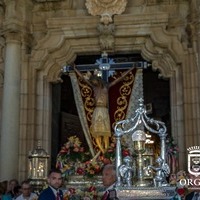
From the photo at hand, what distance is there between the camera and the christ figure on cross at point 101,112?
9.79m

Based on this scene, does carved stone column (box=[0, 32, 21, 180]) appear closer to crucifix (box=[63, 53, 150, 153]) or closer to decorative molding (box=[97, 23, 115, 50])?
crucifix (box=[63, 53, 150, 153])

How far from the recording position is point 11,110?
32.2ft

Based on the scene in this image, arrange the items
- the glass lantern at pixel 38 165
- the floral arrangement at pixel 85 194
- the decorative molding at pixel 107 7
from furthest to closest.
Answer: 1. the decorative molding at pixel 107 7
2. the glass lantern at pixel 38 165
3. the floral arrangement at pixel 85 194

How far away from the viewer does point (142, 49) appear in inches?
410

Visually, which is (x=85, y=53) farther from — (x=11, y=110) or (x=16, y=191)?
(x=16, y=191)

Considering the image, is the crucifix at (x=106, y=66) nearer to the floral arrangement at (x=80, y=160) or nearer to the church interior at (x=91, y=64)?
the church interior at (x=91, y=64)

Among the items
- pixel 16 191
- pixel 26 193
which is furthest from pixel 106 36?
pixel 26 193

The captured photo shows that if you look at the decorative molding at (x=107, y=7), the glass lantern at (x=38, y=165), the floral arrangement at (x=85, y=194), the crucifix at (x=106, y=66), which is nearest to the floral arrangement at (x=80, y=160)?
the glass lantern at (x=38, y=165)

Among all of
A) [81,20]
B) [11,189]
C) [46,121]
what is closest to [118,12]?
[81,20]

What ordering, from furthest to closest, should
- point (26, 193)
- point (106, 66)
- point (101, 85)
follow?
point (106, 66) → point (101, 85) → point (26, 193)

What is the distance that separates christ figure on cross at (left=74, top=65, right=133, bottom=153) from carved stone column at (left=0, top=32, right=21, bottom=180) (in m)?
1.58

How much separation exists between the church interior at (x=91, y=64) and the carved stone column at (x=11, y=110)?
0.02m

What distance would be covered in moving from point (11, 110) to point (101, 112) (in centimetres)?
190

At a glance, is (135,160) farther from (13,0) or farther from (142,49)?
(13,0)
